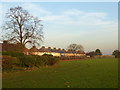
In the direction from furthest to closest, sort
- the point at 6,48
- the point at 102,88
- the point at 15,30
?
the point at 15,30, the point at 6,48, the point at 102,88

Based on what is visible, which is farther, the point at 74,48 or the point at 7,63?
the point at 74,48

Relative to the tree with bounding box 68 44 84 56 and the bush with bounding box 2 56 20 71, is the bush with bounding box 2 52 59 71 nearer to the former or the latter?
the bush with bounding box 2 56 20 71

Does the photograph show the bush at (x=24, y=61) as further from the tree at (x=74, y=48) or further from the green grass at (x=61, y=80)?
the tree at (x=74, y=48)

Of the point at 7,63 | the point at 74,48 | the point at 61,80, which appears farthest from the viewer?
the point at 74,48

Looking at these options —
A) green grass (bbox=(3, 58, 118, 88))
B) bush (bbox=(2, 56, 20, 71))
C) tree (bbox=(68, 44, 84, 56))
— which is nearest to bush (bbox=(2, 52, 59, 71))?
bush (bbox=(2, 56, 20, 71))

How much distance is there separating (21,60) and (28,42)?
61.2ft

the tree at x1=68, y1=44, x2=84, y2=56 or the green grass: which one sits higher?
the tree at x1=68, y1=44, x2=84, y2=56

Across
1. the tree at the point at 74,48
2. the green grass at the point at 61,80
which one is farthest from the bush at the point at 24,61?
the tree at the point at 74,48

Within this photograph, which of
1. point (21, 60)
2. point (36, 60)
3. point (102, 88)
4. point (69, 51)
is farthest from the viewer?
point (69, 51)

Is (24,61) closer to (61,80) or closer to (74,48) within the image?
(61,80)

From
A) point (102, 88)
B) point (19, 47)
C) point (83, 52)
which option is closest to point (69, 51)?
point (83, 52)

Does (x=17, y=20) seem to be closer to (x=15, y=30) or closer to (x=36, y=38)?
(x=15, y=30)

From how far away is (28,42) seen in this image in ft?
111

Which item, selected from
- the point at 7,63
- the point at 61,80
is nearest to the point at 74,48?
the point at 7,63
